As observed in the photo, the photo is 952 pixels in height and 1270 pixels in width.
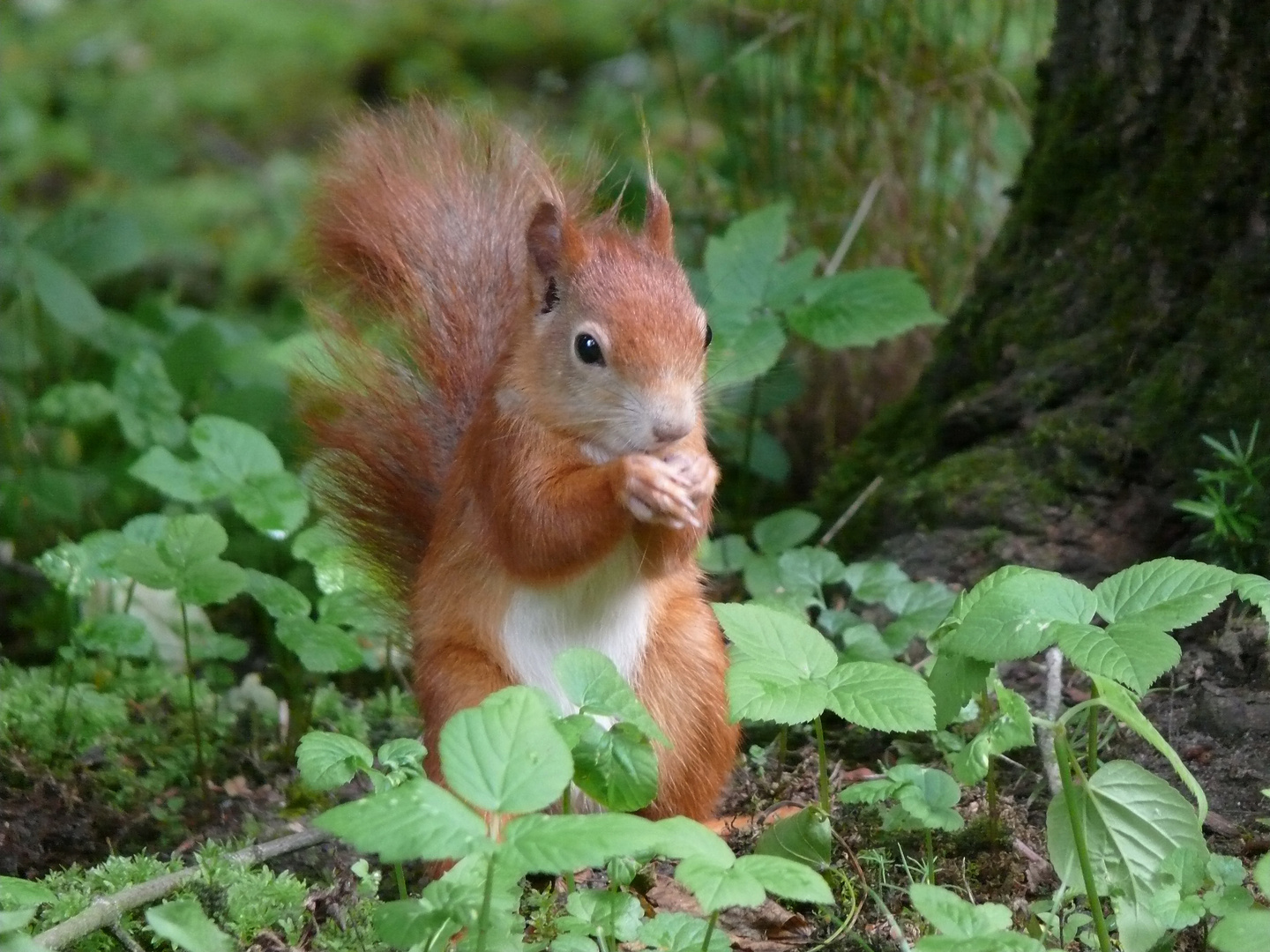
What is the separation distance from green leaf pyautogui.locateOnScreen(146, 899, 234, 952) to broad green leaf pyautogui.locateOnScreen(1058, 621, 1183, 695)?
998 mm

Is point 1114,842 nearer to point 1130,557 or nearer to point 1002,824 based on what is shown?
point 1002,824

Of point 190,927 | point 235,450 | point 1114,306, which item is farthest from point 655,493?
point 1114,306

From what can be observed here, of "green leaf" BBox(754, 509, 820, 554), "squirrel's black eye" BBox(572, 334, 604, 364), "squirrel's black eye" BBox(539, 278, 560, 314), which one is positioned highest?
"squirrel's black eye" BBox(539, 278, 560, 314)

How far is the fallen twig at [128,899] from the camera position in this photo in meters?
1.71

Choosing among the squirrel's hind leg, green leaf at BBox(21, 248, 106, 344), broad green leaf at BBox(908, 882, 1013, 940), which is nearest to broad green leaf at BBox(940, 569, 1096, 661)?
broad green leaf at BBox(908, 882, 1013, 940)

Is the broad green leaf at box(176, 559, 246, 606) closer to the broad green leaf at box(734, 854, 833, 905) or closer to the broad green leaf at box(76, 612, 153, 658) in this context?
the broad green leaf at box(76, 612, 153, 658)

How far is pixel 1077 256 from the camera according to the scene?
2729mm

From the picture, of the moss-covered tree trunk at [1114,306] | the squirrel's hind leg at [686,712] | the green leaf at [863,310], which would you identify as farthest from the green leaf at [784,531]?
the squirrel's hind leg at [686,712]

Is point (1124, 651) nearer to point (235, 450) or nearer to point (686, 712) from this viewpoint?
point (686, 712)

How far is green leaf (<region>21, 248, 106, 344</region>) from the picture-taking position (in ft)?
11.3

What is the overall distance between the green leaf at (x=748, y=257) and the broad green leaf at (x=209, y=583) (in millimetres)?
1159

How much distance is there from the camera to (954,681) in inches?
70.4

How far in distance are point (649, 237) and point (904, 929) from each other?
1.04 metres

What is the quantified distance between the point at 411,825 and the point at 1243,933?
818 mm
